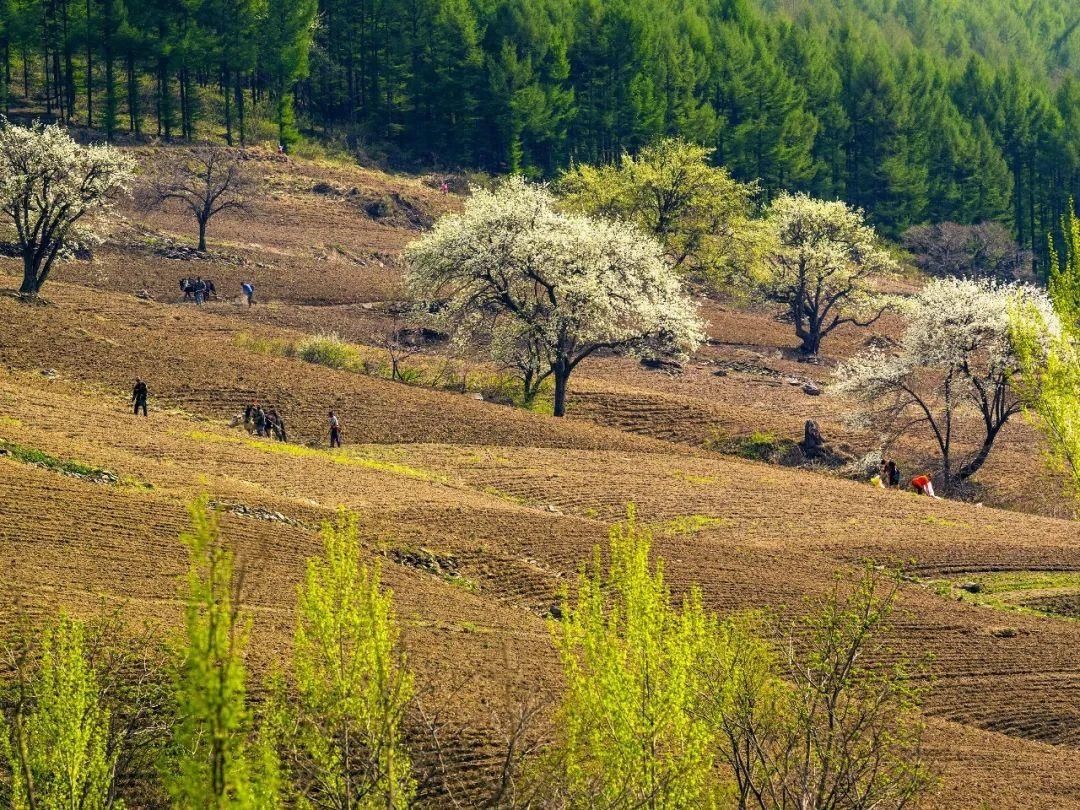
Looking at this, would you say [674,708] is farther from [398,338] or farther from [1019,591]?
[398,338]

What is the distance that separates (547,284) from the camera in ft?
214

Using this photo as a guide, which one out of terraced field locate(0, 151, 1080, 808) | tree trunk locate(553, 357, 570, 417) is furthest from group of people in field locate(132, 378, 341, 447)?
tree trunk locate(553, 357, 570, 417)

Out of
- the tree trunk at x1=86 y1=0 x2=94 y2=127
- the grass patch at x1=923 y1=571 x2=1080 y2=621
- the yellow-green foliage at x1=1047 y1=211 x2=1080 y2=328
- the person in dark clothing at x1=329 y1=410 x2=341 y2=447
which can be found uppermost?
the tree trunk at x1=86 y1=0 x2=94 y2=127

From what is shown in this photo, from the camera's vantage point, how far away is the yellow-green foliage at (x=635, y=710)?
2112 cm

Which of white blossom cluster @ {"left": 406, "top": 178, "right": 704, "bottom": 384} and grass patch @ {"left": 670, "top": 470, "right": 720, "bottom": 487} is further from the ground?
white blossom cluster @ {"left": 406, "top": 178, "right": 704, "bottom": 384}

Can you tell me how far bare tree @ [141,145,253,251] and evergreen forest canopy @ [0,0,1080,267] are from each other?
8619 millimetres

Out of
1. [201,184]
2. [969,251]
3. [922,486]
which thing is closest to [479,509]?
[922,486]

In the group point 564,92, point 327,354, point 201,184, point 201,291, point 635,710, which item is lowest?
point 635,710

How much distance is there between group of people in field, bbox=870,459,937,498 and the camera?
187ft

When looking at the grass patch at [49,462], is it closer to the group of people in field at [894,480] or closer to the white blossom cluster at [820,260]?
the group of people in field at [894,480]

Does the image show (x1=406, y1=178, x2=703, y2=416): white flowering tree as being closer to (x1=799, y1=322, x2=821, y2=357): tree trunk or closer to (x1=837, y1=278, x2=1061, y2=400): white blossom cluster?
(x1=837, y1=278, x2=1061, y2=400): white blossom cluster

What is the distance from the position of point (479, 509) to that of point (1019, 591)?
15.7 metres

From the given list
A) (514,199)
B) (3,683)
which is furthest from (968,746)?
(514,199)

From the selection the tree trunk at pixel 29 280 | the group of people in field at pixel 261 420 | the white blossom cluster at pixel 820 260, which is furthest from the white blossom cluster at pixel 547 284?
the white blossom cluster at pixel 820 260
